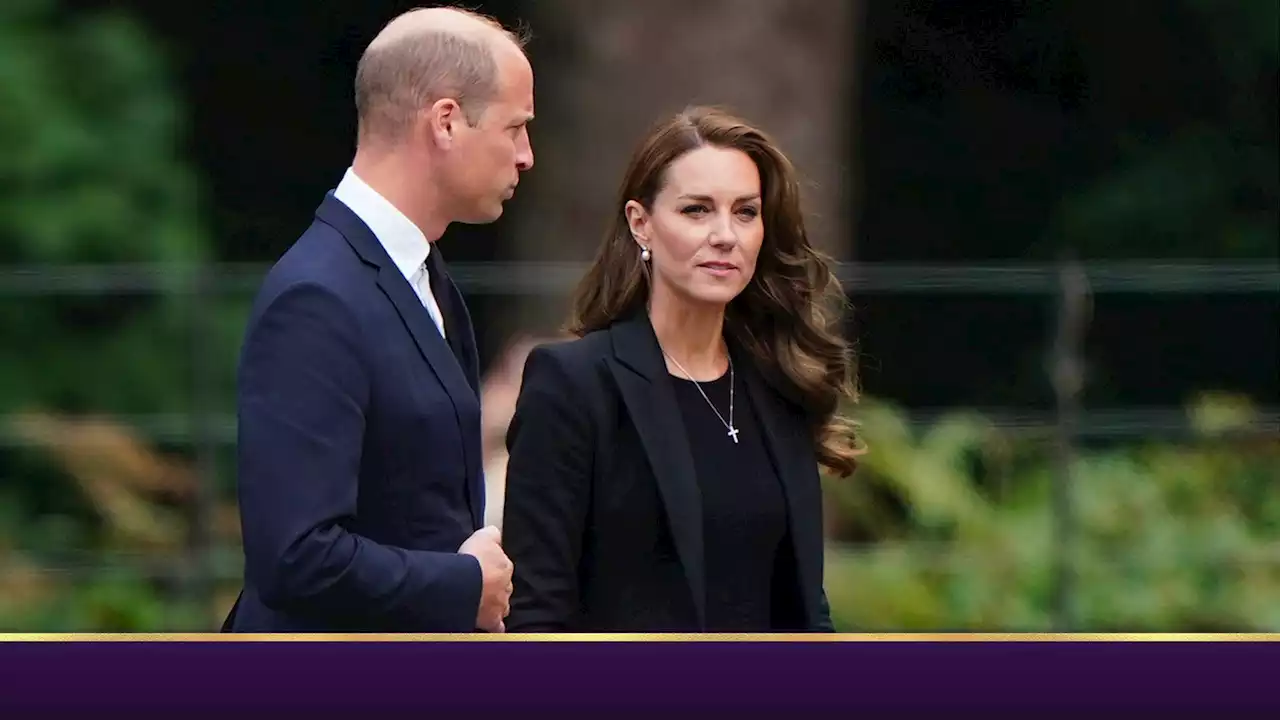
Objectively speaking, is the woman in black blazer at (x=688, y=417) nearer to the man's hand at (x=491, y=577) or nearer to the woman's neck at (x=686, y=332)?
the woman's neck at (x=686, y=332)

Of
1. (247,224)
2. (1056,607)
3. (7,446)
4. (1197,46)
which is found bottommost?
(1056,607)

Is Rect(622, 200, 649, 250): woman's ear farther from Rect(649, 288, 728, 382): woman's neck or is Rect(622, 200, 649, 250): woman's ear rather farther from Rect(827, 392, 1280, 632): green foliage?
Rect(827, 392, 1280, 632): green foliage

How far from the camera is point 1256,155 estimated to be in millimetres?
9758

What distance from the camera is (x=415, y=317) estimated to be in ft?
10.4

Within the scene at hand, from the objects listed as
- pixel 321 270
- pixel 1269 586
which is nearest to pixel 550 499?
pixel 321 270

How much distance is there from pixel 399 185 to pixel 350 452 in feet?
1.31

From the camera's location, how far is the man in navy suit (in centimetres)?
296

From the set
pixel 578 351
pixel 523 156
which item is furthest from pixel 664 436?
pixel 523 156

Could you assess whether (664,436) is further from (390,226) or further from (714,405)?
(390,226)

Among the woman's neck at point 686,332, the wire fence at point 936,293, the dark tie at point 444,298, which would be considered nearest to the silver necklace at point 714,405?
the woman's neck at point 686,332

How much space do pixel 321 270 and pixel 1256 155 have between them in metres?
7.26

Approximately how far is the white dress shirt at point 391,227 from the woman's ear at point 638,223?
22.5 inches

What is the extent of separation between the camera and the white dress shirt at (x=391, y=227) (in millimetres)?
3182
